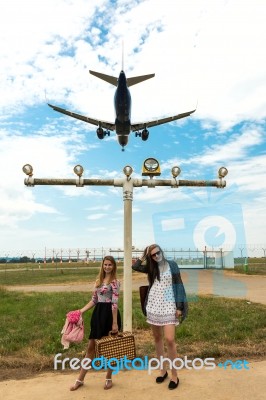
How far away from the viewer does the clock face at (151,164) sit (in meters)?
6.89

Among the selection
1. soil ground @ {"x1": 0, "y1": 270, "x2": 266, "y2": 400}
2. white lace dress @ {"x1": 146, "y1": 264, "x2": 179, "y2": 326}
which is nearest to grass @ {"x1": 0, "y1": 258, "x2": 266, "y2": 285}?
soil ground @ {"x1": 0, "y1": 270, "x2": 266, "y2": 400}

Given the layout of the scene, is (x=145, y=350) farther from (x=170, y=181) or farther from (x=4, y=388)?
(x=170, y=181)

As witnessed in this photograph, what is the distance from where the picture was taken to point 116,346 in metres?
4.41

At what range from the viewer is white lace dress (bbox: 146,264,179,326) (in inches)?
180

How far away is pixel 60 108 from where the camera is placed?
27.5 meters

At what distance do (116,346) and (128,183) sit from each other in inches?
122

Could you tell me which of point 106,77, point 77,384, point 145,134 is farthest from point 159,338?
point 145,134

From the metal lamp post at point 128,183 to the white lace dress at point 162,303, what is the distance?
6.05 ft

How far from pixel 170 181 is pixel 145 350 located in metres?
2.90

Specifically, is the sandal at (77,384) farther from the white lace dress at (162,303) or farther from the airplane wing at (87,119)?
the airplane wing at (87,119)

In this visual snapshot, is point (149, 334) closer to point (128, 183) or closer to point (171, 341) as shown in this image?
point (128, 183)

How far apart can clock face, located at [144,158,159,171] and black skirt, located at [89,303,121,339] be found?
117 inches

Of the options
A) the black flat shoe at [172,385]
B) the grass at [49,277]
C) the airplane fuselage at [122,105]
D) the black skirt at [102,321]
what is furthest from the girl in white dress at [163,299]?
the grass at [49,277]

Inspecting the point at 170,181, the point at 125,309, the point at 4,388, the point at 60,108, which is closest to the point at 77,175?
the point at 170,181
